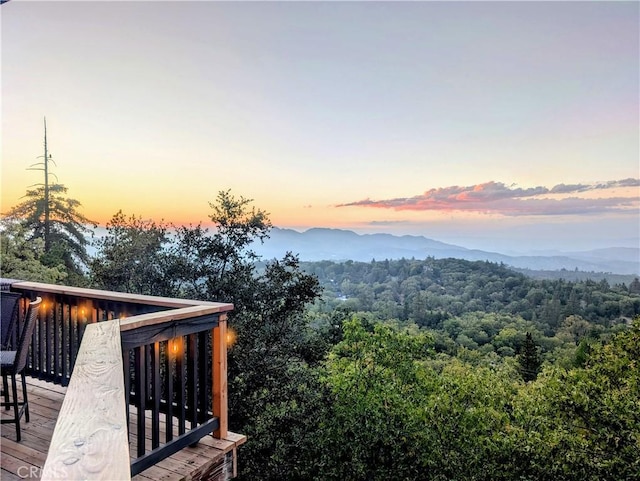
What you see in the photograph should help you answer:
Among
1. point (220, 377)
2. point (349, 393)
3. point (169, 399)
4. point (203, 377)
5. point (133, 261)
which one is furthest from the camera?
point (349, 393)

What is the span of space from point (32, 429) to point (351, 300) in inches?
1168

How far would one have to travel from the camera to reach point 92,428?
909 millimetres

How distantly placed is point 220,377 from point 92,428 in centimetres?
206

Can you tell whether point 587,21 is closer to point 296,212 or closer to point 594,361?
point 594,361

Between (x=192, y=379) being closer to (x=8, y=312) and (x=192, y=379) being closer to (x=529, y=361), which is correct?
(x=8, y=312)

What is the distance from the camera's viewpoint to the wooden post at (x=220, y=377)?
2830 millimetres

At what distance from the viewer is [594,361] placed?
33.4 ft

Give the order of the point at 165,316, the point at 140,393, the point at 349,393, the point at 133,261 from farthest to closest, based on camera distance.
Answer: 1. the point at 349,393
2. the point at 133,261
3. the point at 165,316
4. the point at 140,393

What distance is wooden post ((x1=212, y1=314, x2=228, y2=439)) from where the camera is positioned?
2830 mm

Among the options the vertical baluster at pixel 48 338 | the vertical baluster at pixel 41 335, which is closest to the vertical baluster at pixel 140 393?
the vertical baluster at pixel 48 338

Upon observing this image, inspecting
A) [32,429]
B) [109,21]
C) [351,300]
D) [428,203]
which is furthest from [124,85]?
[351,300]

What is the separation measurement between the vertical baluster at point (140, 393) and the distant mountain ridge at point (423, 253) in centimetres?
1799

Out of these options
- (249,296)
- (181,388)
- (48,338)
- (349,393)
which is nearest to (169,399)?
(181,388)

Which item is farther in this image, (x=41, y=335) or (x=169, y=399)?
(x=41, y=335)
